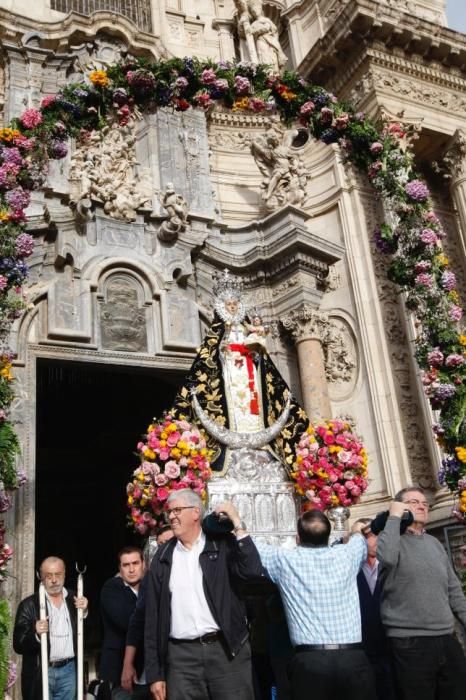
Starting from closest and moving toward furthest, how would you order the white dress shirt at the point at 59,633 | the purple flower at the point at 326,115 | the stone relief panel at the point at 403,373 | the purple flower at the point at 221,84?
the white dress shirt at the point at 59,633 < the purple flower at the point at 221,84 < the purple flower at the point at 326,115 < the stone relief panel at the point at 403,373

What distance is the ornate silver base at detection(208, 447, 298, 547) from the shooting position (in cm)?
838

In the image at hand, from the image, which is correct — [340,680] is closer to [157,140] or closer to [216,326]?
[216,326]

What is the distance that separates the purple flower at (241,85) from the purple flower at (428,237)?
2948 mm

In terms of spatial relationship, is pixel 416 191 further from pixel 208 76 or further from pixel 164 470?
pixel 164 470

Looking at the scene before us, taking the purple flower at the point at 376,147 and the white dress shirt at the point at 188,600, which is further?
the purple flower at the point at 376,147

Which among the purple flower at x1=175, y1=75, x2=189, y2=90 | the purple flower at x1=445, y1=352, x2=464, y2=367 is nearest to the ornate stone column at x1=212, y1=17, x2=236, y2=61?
the purple flower at x1=175, y1=75, x2=189, y2=90

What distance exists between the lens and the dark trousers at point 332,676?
3.43m

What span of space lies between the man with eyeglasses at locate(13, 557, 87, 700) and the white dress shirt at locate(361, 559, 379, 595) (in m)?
2.07

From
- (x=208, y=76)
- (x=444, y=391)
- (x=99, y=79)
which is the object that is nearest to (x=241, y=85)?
(x=208, y=76)

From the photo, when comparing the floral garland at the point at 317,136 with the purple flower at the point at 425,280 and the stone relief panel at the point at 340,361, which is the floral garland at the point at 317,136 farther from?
the stone relief panel at the point at 340,361

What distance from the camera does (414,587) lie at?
409 centimetres

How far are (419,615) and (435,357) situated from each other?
3.86m

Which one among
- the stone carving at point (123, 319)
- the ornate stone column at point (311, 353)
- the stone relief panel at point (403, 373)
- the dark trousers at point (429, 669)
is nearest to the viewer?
the dark trousers at point (429, 669)

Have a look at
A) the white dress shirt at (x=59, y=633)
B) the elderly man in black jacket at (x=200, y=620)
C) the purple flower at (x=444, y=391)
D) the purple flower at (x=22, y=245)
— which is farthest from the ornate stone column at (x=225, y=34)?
the elderly man in black jacket at (x=200, y=620)
